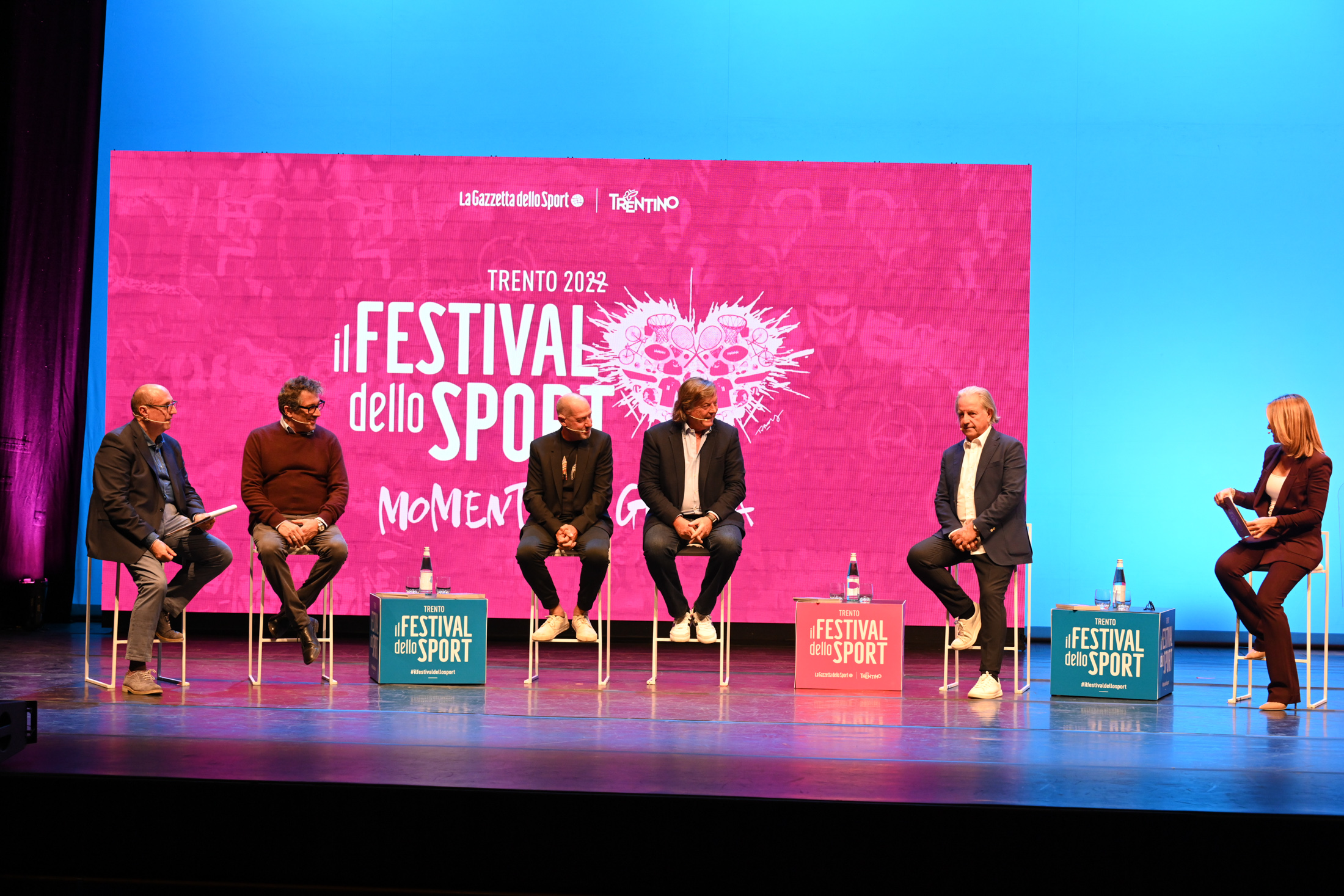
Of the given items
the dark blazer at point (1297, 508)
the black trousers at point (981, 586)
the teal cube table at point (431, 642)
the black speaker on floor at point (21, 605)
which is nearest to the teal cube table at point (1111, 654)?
the black trousers at point (981, 586)

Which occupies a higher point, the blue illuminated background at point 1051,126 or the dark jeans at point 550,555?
the blue illuminated background at point 1051,126

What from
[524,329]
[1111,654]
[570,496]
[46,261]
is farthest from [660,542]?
[46,261]

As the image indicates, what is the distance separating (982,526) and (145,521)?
3307 millimetres

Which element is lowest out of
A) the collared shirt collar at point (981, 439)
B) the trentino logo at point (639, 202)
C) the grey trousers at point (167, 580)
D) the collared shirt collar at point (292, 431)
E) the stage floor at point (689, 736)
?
the stage floor at point (689, 736)

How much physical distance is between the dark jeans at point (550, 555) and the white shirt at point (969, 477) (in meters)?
1.51

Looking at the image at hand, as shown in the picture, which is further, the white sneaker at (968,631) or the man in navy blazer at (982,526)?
the white sneaker at (968,631)

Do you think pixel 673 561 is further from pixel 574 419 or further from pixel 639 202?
pixel 639 202

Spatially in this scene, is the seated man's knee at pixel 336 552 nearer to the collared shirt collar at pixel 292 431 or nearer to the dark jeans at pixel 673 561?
the collared shirt collar at pixel 292 431

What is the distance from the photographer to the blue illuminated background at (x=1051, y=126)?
6.80 meters

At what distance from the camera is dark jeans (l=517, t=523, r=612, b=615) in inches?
203

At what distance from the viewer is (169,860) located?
9.11ft

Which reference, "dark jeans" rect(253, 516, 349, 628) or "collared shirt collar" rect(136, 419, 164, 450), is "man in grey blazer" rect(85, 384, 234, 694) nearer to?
"collared shirt collar" rect(136, 419, 164, 450)

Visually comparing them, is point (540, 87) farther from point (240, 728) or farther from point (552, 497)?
point (240, 728)

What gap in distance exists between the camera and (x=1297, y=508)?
473 centimetres
